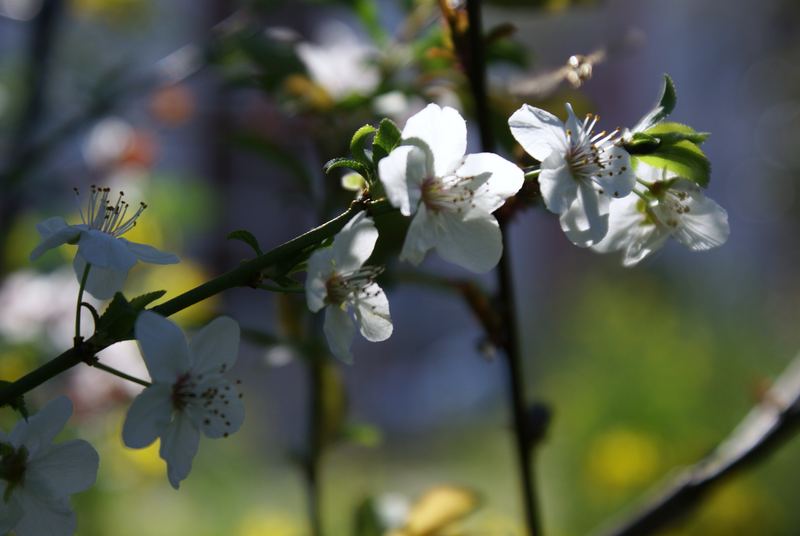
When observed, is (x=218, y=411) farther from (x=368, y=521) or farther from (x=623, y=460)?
(x=623, y=460)

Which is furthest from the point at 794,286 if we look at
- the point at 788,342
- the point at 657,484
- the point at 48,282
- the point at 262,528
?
the point at 48,282

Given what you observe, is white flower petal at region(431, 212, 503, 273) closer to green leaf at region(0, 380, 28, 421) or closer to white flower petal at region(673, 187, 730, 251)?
white flower petal at region(673, 187, 730, 251)

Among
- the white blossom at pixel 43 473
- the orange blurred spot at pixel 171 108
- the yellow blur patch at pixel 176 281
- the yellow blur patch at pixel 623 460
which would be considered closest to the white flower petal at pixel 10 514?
the white blossom at pixel 43 473

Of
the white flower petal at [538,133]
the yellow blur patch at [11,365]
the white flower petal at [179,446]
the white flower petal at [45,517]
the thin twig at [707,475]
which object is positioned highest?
the white flower petal at [538,133]

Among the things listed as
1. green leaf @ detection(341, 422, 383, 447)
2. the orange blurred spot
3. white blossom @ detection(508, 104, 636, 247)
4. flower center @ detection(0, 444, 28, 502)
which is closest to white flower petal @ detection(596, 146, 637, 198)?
white blossom @ detection(508, 104, 636, 247)

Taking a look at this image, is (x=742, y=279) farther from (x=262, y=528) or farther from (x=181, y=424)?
(x=181, y=424)

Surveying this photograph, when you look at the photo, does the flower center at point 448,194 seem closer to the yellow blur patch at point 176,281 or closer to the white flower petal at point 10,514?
the white flower petal at point 10,514
